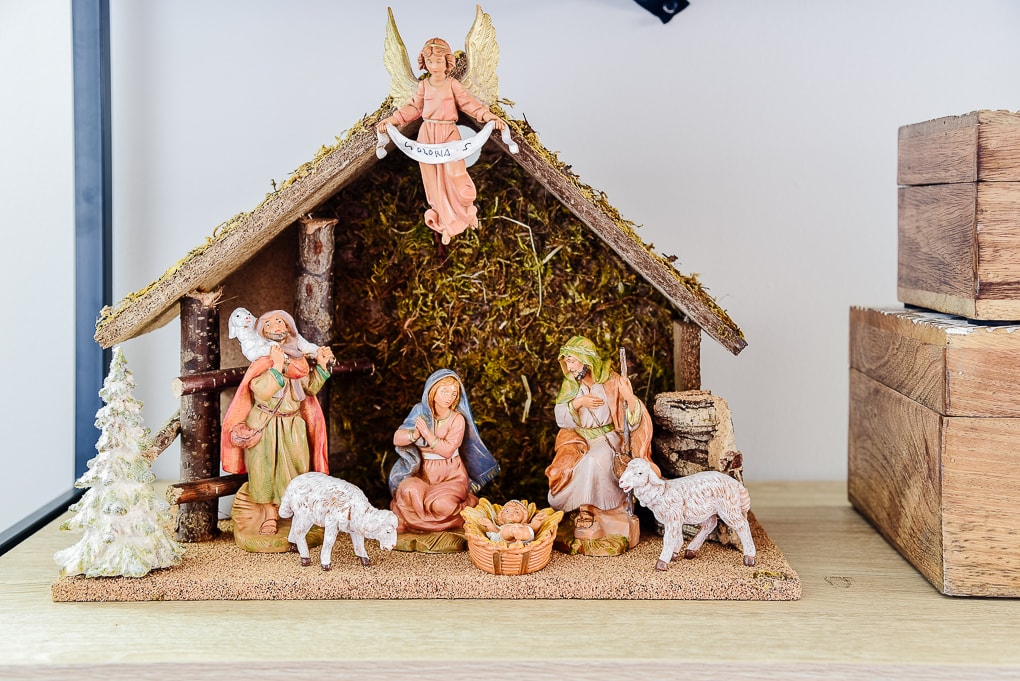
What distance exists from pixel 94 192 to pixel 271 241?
1.82 ft

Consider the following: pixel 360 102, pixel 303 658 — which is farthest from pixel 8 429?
pixel 303 658

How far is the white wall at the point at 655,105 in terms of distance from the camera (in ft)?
8.05

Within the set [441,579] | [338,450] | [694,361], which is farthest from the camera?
[338,450]

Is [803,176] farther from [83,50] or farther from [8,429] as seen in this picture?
[8,429]

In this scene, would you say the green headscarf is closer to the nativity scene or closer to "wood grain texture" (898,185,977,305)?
the nativity scene

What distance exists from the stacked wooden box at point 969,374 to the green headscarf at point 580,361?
599 mm

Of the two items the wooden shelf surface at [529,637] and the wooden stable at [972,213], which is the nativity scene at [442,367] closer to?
the wooden shelf surface at [529,637]

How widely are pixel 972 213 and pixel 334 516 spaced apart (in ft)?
4.16

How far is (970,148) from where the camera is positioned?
5.59 feet

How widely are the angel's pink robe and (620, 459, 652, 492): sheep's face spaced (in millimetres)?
560

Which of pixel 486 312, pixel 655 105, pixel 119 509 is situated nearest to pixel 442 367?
pixel 486 312

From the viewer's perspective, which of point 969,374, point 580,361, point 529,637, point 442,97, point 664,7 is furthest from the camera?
point 664,7

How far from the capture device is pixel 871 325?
83.5 inches

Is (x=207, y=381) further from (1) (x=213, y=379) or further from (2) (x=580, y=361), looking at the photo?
(2) (x=580, y=361)
